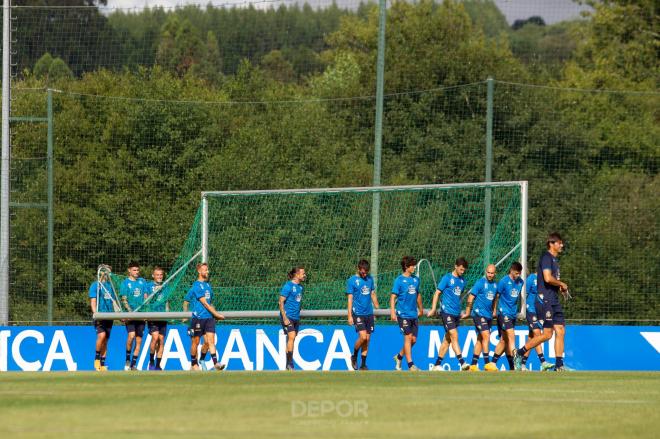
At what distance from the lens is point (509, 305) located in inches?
839

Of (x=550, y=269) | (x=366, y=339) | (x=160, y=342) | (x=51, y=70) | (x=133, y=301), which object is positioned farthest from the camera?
(x=51, y=70)

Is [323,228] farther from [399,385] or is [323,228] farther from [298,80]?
[298,80]

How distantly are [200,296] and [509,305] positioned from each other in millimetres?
5190

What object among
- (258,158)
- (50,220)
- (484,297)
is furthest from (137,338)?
(258,158)

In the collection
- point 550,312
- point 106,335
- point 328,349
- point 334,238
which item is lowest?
point 328,349

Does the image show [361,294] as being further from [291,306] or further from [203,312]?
[203,312]

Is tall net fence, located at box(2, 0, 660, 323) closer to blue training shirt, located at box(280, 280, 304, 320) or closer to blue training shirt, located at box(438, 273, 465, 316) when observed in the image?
blue training shirt, located at box(438, 273, 465, 316)

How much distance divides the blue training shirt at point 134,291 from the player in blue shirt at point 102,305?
24 cm

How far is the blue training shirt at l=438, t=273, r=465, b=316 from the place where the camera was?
2177cm

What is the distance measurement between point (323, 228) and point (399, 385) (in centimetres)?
1220

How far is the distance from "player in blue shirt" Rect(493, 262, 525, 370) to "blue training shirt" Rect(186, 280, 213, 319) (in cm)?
488

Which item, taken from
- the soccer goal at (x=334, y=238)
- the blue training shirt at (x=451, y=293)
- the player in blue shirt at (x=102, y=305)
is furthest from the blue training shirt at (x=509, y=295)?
the player in blue shirt at (x=102, y=305)

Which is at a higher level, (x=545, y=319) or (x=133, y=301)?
(x=545, y=319)
